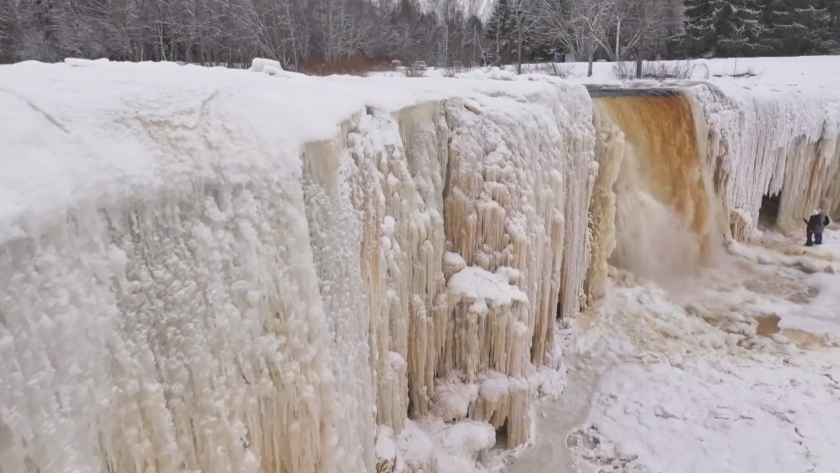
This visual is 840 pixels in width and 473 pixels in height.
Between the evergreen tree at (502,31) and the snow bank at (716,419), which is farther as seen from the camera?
the evergreen tree at (502,31)

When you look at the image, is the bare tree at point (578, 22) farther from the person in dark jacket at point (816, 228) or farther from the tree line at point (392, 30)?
the person in dark jacket at point (816, 228)

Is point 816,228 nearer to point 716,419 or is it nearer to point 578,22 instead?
point 716,419

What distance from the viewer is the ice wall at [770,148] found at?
29.8 ft

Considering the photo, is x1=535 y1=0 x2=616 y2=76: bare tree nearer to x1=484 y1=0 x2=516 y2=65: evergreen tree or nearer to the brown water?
x1=484 y1=0 x2=516 y2=65: evergreen tree

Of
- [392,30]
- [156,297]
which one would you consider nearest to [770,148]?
[156,297]

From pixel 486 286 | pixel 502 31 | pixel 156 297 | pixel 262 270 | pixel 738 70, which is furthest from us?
pixel 502 31

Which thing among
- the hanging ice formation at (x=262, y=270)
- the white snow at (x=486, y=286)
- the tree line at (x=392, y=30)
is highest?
the tree line at (x=392, y=30)

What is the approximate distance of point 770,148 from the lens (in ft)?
Answer: 32.4

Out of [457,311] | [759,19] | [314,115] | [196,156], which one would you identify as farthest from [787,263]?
[759,19]

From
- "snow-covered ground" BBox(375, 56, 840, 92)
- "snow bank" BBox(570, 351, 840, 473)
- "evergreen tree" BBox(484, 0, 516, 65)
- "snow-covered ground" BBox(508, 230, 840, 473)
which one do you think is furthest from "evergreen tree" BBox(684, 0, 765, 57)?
"snow bank" BBox(570, 351, 840, 473)

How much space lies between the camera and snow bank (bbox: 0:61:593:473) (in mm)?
1610

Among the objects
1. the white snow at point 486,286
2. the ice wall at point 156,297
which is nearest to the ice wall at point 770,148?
the white snow at point 486,286

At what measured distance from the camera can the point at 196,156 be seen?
214cm

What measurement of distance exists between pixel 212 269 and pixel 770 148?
418 inches
